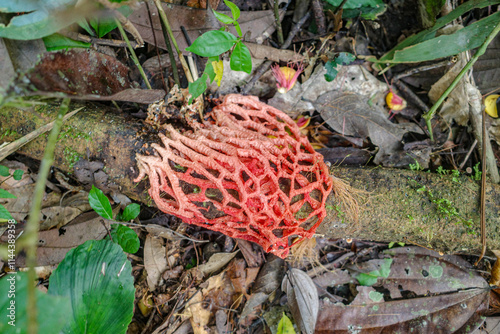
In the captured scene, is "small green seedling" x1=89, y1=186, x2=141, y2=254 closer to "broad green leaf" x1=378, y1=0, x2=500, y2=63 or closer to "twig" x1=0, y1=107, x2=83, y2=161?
"twig" x1=0, y1=107, x2=83, y2=161

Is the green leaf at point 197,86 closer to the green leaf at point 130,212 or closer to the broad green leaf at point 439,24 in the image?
the green leaf at point 130,212

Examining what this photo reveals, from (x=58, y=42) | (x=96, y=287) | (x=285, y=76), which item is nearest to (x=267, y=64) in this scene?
(x=285, y=76)

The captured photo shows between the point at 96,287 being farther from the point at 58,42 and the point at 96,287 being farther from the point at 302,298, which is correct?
the point at 58,42

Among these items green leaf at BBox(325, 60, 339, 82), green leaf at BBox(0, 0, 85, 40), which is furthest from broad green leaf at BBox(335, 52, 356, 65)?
green leaf at BBox(0, 0, 85, 40)

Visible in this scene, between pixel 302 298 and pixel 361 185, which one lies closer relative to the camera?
pixel 361 185

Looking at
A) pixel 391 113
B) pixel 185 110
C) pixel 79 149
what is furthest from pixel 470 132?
pixel 79 149
